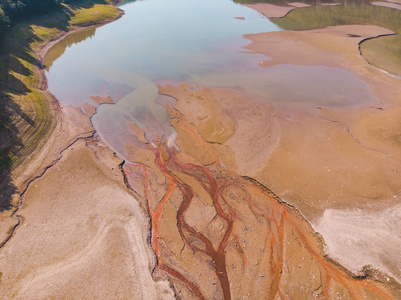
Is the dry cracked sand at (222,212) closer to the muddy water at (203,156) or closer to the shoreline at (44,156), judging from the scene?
the muddy water at (203,156)

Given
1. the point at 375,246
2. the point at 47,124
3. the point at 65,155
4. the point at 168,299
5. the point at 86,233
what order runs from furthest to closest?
the point at 47,124
the point at 65,155
the point at 86,233
the point at 375,246
the point at 168,299

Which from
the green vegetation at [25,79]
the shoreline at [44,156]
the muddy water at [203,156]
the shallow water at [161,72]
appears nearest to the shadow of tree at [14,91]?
the green vegetation at [25,79]

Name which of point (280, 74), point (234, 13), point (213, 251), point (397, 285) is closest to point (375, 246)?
point (397, 285)

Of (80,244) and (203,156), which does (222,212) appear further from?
(80,244)

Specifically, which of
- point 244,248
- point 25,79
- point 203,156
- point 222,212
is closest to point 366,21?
point 203,156

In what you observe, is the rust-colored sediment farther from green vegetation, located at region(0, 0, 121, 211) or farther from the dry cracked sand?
green vegetation, located at region(0, 0, 121, 211)

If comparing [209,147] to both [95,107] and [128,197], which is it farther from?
[95,107]
